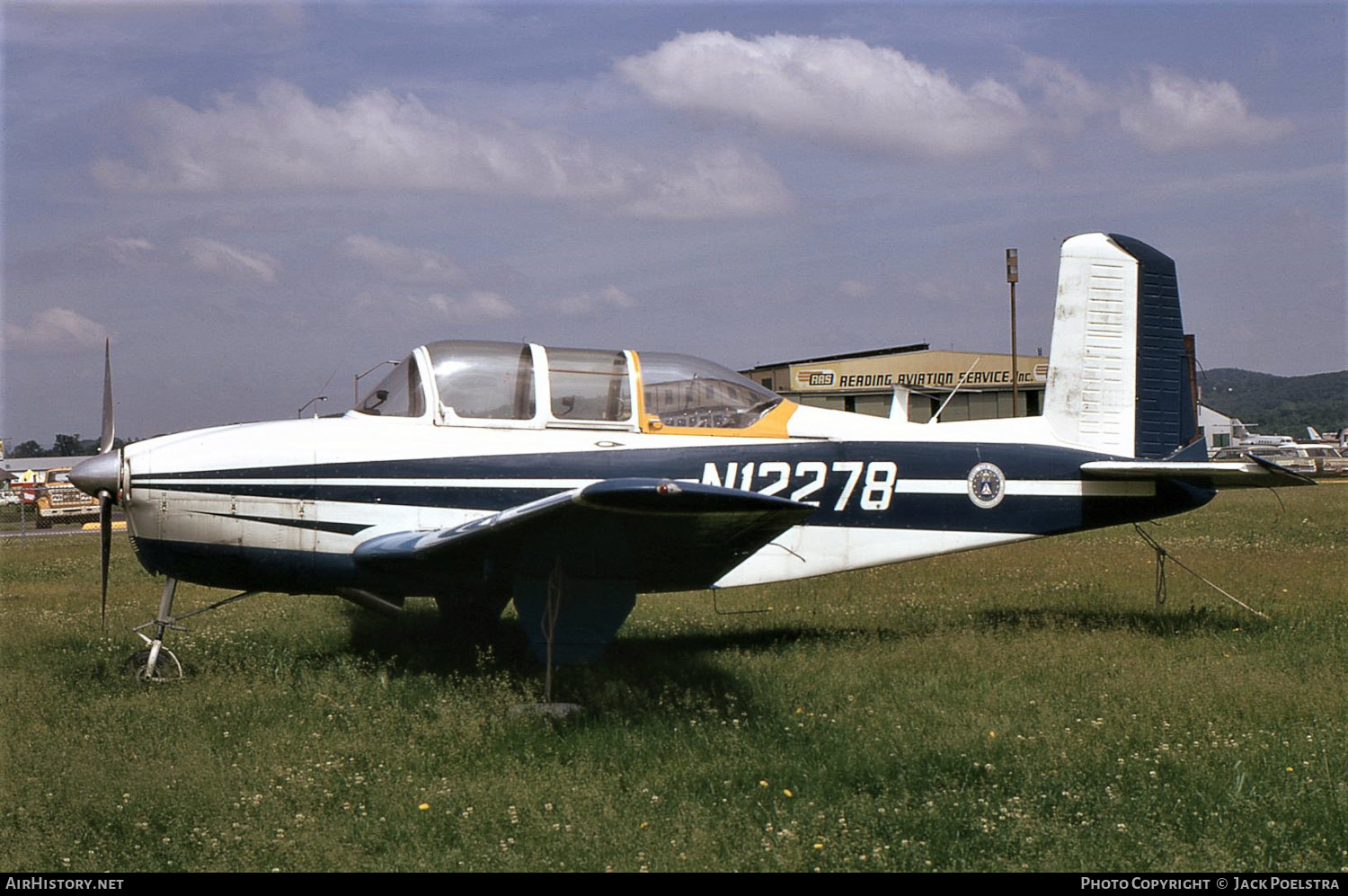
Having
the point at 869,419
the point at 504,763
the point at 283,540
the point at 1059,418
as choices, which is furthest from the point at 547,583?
the point at 1059,418

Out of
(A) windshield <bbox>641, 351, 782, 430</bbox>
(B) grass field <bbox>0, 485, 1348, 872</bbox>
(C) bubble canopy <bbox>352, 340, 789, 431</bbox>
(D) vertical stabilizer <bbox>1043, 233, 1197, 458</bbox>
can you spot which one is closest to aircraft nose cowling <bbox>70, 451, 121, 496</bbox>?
(B) grass field <bbox>0, 485, 1348, 872</bbox>

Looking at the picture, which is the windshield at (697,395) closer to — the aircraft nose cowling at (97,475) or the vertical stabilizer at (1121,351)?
the vertical stabilizer at (1121,351)

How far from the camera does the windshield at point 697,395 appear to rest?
7.50 meters

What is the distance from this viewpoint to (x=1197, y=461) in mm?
8727

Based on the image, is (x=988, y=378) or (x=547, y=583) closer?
(x=547, y=583)

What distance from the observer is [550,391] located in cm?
726

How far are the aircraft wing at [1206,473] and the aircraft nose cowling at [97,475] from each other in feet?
23.0

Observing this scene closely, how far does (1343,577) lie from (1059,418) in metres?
4.43

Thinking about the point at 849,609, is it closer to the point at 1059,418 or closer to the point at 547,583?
the point at 1059,418

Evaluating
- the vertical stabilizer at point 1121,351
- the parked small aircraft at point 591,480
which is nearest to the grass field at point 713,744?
the parked small aircraft at point 591,480

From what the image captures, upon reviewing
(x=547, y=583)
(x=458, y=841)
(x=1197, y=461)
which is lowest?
(x=458, y=841)

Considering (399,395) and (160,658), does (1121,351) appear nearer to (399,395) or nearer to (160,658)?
(399,395)

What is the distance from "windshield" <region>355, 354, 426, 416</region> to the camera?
23.5 feet

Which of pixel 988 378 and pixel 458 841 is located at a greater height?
pixel 988 378
